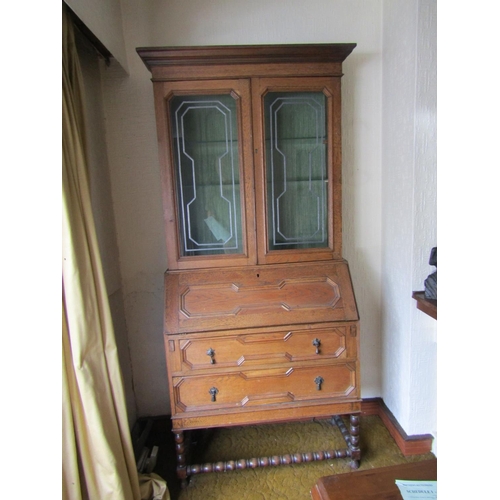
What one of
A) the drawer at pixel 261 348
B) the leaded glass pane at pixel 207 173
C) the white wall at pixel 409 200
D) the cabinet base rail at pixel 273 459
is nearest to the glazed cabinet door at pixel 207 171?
the leaded glass pane at pixel 207 173

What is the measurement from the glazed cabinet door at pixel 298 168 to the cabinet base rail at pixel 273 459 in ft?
2.78

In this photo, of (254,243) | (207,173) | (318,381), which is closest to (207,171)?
(207,173)

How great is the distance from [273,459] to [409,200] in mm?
1337

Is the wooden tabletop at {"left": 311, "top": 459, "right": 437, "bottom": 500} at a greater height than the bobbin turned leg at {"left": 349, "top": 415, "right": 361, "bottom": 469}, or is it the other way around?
the wooden tabletop at {"left": 311, "top": 459, "right": 437, "bottom": 500}

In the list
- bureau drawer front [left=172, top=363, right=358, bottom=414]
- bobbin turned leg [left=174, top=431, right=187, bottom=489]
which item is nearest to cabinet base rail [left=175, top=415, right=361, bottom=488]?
bobbin turned leg [left=174, top=431, right=187, bottom=489]

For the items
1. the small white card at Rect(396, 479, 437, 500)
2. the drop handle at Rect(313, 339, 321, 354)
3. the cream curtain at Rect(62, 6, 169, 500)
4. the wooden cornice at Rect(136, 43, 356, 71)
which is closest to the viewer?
the small white card at Rect(396, 479, 437, 500)

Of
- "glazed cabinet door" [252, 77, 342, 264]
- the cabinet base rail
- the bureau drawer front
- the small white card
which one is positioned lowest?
the cabinet base rail

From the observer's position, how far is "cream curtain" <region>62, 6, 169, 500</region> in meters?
0.97

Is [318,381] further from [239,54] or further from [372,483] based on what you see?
[239,54]

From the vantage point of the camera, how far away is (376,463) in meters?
1.52

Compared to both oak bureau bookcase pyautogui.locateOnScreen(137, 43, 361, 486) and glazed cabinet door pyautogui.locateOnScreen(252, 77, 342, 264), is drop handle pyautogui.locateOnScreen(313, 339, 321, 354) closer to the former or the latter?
oak bureau bookcase pyautogui.locateOnScreen(137, 43, 361, 486)
